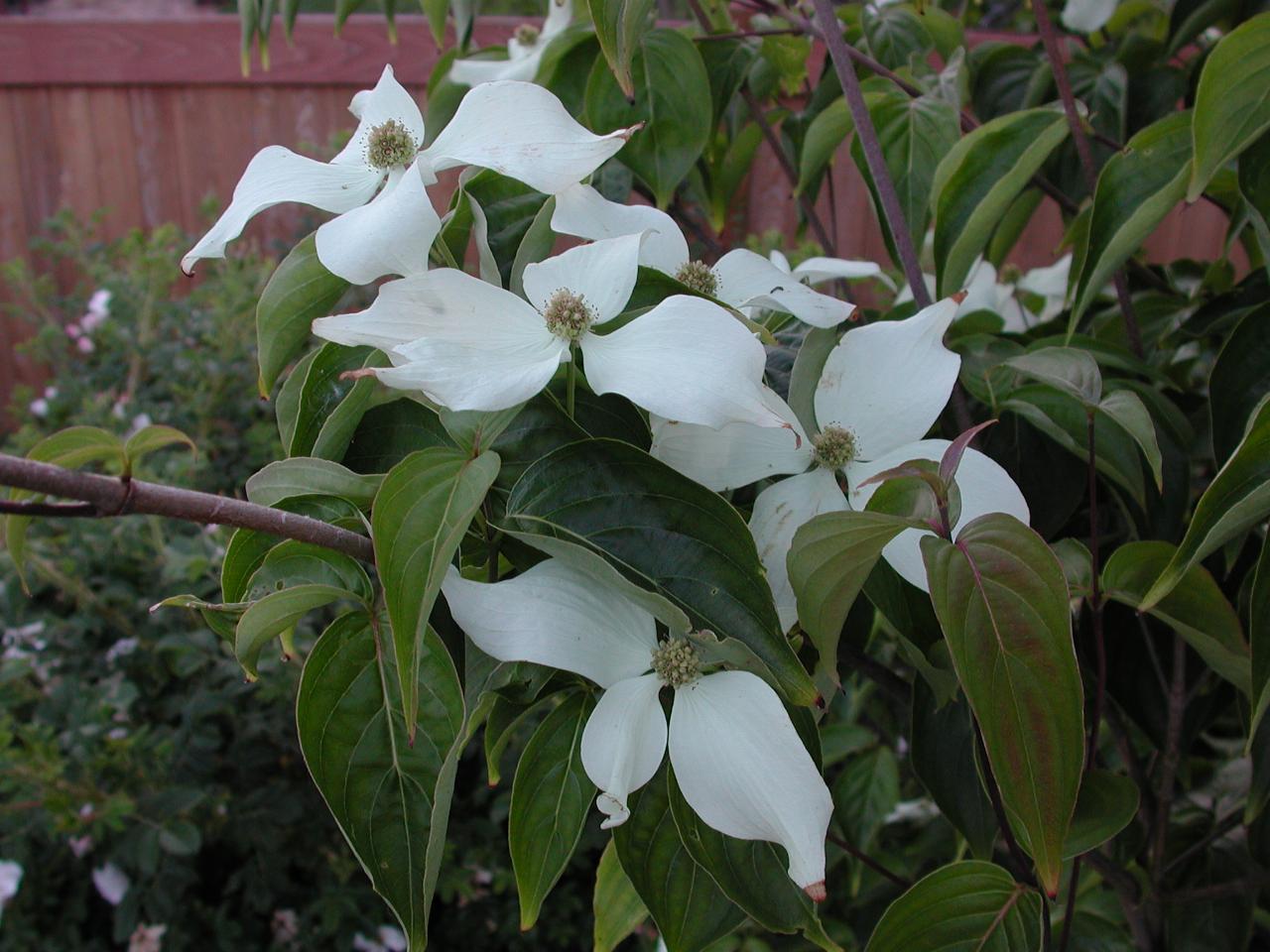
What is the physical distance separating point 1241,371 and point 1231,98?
0.15 metres

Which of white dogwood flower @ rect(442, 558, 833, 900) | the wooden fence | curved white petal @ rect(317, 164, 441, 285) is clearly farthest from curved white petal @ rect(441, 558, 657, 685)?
the wooden fence

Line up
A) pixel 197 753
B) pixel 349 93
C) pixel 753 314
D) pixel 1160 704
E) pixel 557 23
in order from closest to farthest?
pixel 753 314
pixel 1160 704
pixel 557 23
pixel 197 753
pixel 349 93

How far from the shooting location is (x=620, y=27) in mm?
491

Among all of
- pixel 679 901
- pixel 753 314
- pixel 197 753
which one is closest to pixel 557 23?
pixel 753 314

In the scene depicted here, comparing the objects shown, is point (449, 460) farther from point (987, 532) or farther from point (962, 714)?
point (962, 714)

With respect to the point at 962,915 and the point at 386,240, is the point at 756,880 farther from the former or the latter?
the point at 386,240

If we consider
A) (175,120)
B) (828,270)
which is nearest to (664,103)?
(828,270)

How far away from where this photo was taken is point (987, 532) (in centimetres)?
39

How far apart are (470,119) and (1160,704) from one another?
1.71 ft

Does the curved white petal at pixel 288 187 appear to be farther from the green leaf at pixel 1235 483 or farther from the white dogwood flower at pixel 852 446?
the green leaf at pixel 1235 483

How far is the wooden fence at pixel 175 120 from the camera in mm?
2498

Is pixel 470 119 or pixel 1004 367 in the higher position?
pixel 470 119

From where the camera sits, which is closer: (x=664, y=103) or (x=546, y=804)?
(x=546, y=804)

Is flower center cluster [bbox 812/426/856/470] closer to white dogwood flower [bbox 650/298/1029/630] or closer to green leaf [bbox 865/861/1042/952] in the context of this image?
white dogwood flower [bbox 650/298/1029/630]
